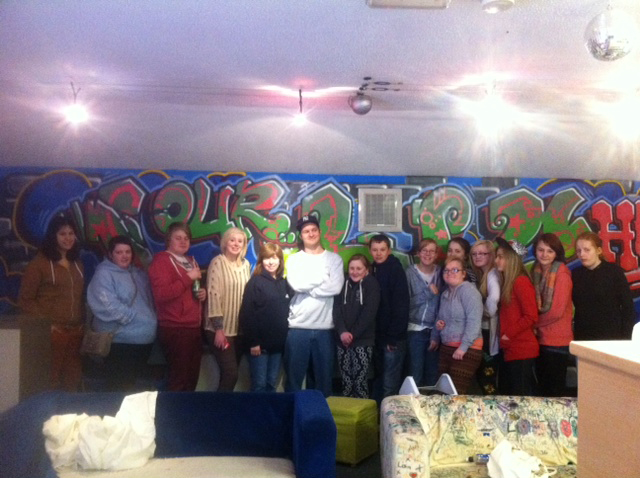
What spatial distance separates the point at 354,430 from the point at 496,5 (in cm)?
287

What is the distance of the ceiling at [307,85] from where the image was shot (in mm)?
3193

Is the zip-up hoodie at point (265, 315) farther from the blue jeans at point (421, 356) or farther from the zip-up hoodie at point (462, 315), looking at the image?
the zip-up hoodie at point (462, 315)

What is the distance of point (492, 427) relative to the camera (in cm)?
361

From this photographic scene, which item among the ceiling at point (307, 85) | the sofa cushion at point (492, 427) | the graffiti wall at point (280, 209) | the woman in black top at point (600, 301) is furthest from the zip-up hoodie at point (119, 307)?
the woman in black top at point (600, 301)

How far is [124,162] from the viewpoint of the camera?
18.4 ft

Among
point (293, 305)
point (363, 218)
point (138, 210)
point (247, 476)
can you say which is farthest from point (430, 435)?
point (138, 210)

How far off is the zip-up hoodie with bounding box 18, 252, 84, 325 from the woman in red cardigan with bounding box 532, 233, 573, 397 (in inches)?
159

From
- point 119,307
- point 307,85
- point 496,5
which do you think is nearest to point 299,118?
point 307,85

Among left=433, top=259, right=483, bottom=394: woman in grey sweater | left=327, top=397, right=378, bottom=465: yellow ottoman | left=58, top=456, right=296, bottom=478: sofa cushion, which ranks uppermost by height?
left=433, top=259, right=483, bottom=394: woman in grey sweater

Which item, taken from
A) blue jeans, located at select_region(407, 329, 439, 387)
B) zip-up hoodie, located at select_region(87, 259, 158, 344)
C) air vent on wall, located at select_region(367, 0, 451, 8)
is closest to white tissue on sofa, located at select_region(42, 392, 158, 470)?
zip-up hoodie, located at select_region(87, 259, 158, 344)

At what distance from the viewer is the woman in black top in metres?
5.26

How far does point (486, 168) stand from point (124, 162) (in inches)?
132

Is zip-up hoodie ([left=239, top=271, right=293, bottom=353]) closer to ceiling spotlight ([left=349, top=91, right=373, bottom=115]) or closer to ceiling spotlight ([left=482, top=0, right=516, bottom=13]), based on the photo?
ceiling spotlight ([left=349, top=91, right=373, bottom=115])

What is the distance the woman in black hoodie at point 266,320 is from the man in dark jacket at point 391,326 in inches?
32.7
